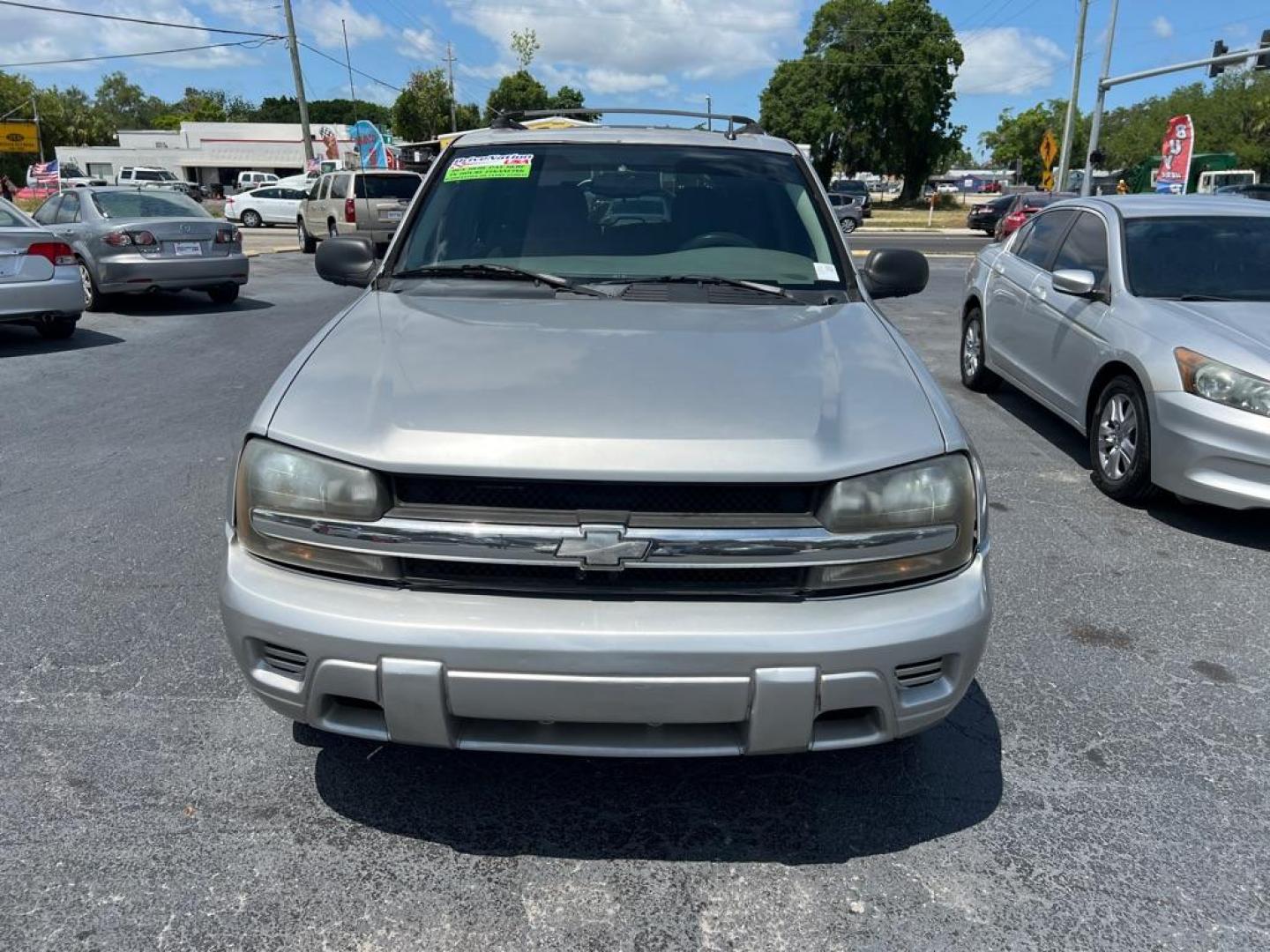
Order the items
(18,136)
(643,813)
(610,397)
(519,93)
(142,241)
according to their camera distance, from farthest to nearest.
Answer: (519,93)
(18,136)
(142,241)
(643,813)
(610,397)

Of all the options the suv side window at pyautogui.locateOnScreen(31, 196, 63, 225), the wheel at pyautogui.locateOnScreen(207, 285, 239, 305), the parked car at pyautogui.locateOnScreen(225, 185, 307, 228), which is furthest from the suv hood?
the parked car at pyautogui.locateOnScreen(225, 185, 307, 228)

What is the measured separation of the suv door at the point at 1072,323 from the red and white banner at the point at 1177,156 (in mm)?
26470

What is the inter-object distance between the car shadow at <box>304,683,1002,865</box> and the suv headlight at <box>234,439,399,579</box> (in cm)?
76

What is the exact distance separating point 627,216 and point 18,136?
40410mm

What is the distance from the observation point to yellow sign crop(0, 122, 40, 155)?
35.2 metres

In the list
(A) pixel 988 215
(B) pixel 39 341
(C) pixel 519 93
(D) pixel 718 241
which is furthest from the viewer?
(C) pixel 519 93

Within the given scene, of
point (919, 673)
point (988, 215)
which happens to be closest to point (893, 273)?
point (919, 673)

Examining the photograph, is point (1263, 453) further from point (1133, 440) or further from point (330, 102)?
point (330, 102)

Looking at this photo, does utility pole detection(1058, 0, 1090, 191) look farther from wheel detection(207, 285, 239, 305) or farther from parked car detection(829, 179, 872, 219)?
wheel detection(207, 285, 239, 305)

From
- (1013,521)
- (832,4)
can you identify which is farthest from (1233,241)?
(832,4)

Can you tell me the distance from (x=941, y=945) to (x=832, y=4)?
69.8 meters

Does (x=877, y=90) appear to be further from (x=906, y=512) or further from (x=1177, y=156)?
(x=906, y=512)

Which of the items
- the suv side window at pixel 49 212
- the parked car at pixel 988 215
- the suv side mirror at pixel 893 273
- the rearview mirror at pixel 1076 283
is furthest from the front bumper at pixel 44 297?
the parked car at pixel 988 215

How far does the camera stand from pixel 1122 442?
5.25 meters
